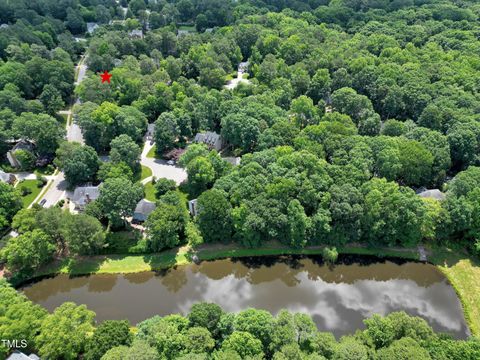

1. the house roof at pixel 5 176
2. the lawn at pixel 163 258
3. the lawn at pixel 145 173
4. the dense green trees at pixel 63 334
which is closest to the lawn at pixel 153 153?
the lawn at pixel 145 173

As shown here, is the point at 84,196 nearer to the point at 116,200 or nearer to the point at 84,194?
the point at 84,194

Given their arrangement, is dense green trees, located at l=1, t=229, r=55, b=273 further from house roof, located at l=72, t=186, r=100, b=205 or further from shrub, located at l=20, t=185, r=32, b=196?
shrub, located at l=20, t=185, r=32, b=196

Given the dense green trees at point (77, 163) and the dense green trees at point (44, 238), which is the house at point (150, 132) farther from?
the dense green trees at point (44, 238)

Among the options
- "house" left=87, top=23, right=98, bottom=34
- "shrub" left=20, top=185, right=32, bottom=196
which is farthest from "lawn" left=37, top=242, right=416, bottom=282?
"house" left=87, top=23, right=98, bottom=34

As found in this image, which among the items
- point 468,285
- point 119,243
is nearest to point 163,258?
point 119,243

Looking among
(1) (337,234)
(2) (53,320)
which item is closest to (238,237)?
(1) (337,234)

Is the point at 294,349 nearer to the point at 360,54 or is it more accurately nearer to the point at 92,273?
the point at 92,273
